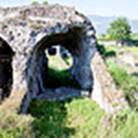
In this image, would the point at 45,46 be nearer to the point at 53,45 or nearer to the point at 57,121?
the point at 53,45

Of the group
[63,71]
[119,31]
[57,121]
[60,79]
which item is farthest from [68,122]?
[119,31]

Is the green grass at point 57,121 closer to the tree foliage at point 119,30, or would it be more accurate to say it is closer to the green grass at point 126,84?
the green grass at point 126,84

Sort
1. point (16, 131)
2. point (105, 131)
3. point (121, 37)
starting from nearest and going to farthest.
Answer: point (16, 131), point (105, 131), point (121, 37)

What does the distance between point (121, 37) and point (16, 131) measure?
66.2 meters

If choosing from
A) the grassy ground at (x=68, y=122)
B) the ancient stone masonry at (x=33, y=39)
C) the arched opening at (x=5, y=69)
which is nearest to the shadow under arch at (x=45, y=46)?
the ancient stone masonry at (x=33, y=39)

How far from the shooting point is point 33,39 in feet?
77.3

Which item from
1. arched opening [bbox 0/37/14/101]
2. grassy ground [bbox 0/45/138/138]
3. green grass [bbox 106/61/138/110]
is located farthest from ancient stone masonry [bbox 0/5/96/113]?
green grass [bbox 106/61/138/110]

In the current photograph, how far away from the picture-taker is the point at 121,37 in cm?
8412

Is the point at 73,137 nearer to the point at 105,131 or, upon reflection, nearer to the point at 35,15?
the point at 105,131

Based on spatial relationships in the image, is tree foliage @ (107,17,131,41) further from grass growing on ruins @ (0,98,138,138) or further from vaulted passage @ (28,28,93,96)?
grass growing on ruins @ (0,98,138,138)

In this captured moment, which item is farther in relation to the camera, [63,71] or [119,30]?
[119,30]

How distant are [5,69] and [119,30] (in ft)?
198

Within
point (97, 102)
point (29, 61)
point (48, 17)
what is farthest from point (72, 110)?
point (48, 17)

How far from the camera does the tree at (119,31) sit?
84.8 metres
